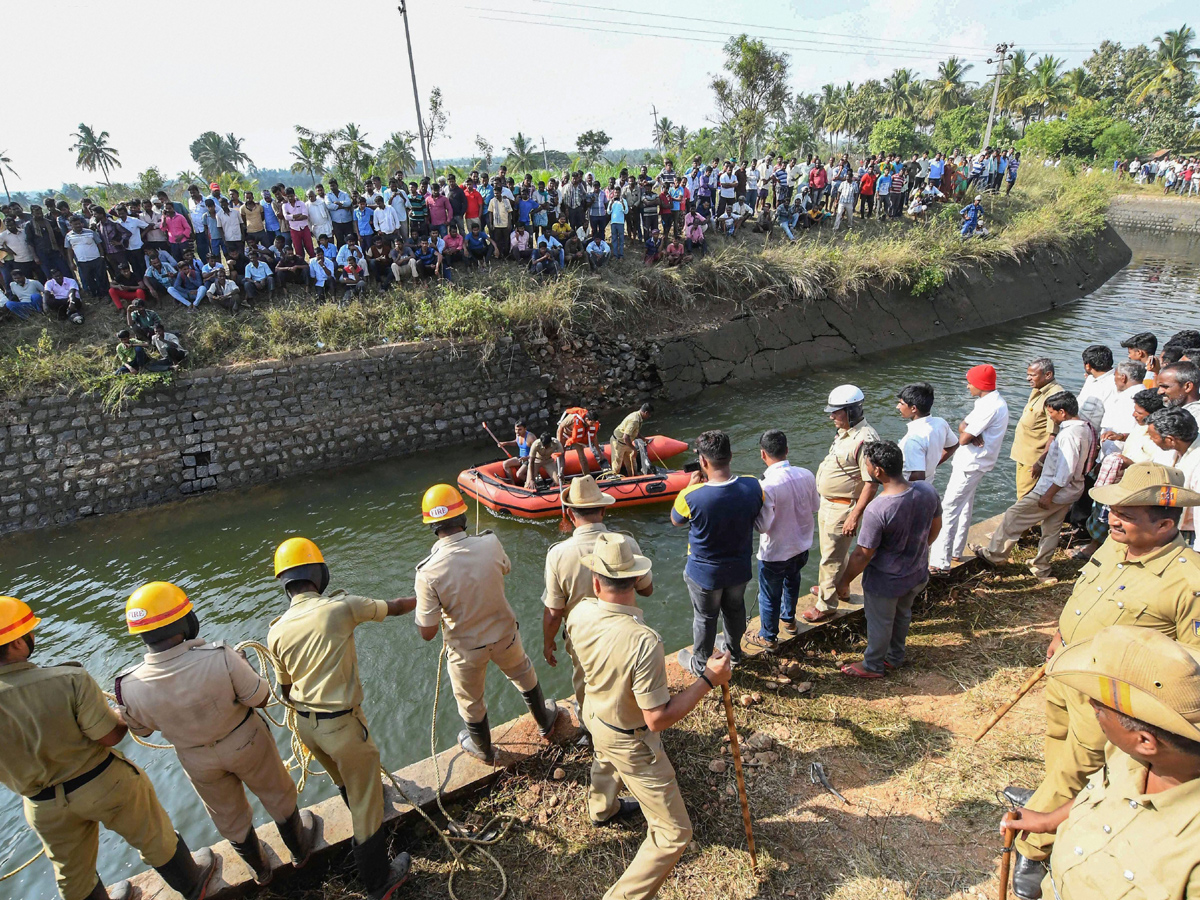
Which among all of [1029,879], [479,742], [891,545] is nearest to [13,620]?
[479,742]

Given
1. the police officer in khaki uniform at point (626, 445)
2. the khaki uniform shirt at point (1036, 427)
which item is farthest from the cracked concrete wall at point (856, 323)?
the khaki uniform shirt at point (1036, 427)

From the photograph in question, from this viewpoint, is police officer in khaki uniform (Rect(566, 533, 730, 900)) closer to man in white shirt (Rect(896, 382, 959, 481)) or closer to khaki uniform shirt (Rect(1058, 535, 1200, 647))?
khaki uniform shirt (Rect(1058, 535, 1200, 647))

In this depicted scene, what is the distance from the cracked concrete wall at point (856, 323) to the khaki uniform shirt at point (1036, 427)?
8319mm

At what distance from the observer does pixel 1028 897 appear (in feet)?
9.34

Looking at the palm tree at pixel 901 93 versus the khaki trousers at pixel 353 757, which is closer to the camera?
the khaki trousers at pixel 353 757

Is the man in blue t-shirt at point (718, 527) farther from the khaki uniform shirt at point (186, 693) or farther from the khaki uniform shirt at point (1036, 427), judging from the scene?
the khaki uniform shirt at point (1036, 427)

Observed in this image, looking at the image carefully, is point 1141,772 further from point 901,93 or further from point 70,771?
point 901,93

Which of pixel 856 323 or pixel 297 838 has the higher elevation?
pixel 856 323

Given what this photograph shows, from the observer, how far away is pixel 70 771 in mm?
2844

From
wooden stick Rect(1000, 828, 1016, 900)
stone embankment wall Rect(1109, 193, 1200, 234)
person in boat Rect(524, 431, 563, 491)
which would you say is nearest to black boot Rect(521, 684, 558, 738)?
wooden stick Rect(1000, 828, 1016, 900)

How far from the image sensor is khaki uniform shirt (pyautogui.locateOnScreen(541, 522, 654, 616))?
3.55m

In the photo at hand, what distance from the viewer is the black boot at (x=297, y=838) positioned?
129 inches

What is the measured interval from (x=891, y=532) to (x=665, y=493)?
5039 mm

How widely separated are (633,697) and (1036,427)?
14.7 ft
